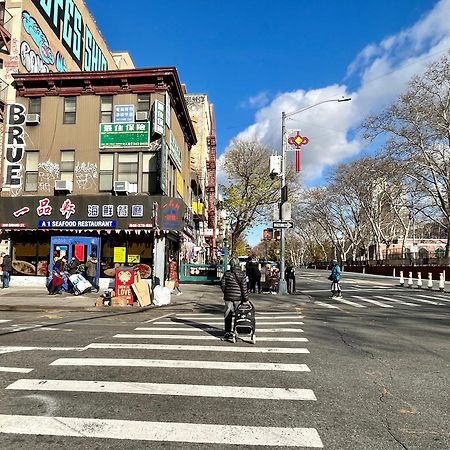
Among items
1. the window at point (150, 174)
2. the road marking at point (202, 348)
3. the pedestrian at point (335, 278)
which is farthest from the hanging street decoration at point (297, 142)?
the road marking at point (202, 348)

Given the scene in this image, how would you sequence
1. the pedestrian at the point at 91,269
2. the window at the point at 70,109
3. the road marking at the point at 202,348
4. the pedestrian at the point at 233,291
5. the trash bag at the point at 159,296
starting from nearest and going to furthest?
the road marking at the point at 202,348, the pedestrian at the point at 233,291, the trash bag at the point at 159,296, the pedestrian at the point at 91,269, the window at the point at 70,109

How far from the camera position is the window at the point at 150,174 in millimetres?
21936

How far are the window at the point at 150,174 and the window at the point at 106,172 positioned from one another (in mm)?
1675

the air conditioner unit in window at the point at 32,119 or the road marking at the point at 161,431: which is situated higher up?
the air conditioner unit in window at the point at 32,119

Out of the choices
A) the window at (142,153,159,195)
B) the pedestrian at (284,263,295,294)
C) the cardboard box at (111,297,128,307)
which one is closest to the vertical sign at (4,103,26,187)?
the window at (142,153,159,195)

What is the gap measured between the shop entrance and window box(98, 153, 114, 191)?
8.98 ft

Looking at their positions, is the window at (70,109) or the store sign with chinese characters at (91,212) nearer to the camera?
the store sign with chinese characters at (91,212)

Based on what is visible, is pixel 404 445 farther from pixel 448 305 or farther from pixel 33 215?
pixel 33 215

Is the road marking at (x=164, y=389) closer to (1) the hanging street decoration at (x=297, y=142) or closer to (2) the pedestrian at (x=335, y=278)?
(2) the pedestrian at (x=335, y=278)

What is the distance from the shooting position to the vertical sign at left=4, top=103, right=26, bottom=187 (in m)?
22.2

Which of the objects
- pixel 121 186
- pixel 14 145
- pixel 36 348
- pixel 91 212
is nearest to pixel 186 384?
pixel 36 348

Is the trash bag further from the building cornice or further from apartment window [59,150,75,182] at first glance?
the building cornice

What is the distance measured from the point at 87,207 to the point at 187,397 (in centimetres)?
1758

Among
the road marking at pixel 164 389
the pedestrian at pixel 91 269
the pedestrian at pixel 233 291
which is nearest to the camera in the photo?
the road marking at pixel 164 389
